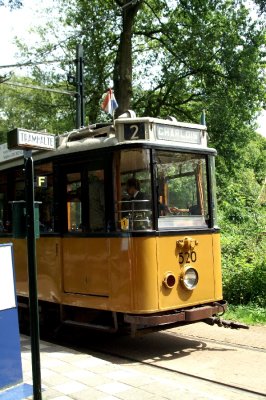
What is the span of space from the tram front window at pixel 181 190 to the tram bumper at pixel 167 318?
118 centimetres

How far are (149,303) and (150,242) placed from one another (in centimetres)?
80

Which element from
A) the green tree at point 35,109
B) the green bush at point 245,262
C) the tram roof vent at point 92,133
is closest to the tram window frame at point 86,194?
the tram roof vent at point 92,133

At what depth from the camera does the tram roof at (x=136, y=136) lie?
7434 mm

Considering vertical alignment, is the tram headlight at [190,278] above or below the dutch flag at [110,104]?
below

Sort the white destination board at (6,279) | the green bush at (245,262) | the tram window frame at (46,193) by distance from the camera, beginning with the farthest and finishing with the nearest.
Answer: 1. the green bush at (245,262)
2. the tram window frame at (46,193)
3. the white destination board at (6,279)

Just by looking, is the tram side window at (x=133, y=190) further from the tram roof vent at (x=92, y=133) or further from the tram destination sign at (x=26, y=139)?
the tram destination sign at (x=26, y=139)

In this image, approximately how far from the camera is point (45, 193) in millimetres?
8797


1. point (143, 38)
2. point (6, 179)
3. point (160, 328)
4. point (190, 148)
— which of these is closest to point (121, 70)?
point (143, 38)

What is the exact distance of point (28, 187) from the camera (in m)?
5.00

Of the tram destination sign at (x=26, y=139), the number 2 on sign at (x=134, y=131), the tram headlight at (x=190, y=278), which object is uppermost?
the number 2 on sign at (x=134, y=131)

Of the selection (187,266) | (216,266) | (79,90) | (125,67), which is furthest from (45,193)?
(125,67)

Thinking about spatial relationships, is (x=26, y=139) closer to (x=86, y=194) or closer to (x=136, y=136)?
(x=136, y=136)

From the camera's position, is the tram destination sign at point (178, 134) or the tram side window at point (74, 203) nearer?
the tram destination sign at point (178, 134)

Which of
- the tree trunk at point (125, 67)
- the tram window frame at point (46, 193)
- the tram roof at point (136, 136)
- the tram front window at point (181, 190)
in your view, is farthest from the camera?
the tree trunk at point (125, 67)
